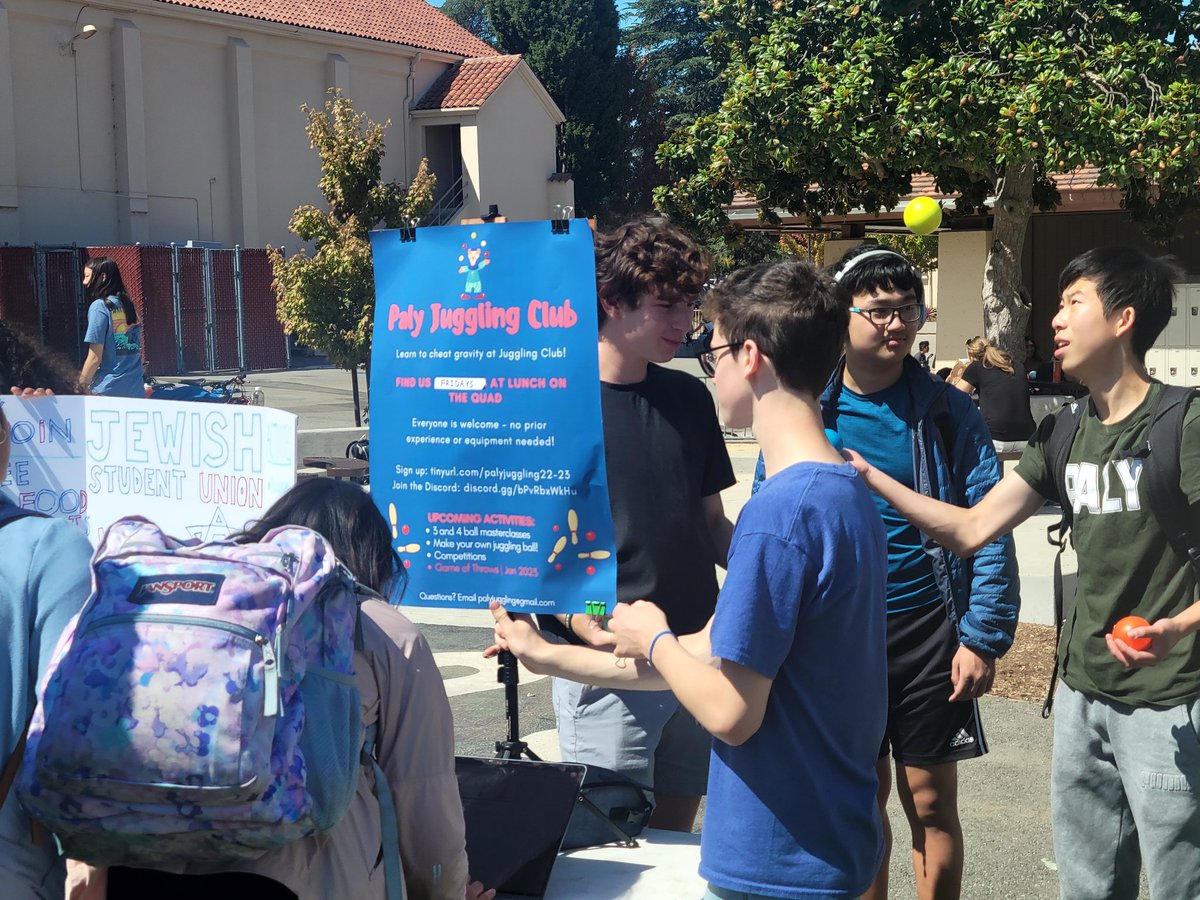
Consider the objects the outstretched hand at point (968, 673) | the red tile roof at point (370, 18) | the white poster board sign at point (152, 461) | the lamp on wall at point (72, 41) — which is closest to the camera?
the outstretched hand at point (968, 673)

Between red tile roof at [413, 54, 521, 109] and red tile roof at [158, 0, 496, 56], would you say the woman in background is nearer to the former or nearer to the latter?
red tile roof at [158, 0, 496, 56]

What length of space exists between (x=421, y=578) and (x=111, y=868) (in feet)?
3.76

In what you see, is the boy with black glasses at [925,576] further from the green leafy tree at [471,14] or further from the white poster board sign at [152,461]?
the green leafy tree at [471,14]

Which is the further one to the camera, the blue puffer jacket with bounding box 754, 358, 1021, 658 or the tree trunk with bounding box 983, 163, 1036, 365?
the tree trunk with bounding box 983, 163, 1036, 365

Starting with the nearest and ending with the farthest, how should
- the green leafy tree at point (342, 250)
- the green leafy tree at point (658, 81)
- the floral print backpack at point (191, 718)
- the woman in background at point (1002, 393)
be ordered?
the floral print backpack at point (191, 718) → the woman in background at point (1002, 393) → the green leafy tree at point (342, 250) → the green leafy tree at point (658, 81)

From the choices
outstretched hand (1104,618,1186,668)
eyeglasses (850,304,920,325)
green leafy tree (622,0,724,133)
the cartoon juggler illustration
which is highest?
green leafy tree (622,0,724,133)

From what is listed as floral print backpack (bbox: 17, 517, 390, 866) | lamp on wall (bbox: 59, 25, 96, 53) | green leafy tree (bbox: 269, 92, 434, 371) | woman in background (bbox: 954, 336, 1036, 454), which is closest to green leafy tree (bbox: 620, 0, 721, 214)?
lamp on wall (bbox: 59, 25, 96, 53)

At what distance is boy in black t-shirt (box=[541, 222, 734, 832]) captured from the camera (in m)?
3.41

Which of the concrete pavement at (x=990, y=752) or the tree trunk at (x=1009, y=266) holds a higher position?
the tree trunk at (x=1009, y=266)

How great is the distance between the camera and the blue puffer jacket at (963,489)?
3676mm

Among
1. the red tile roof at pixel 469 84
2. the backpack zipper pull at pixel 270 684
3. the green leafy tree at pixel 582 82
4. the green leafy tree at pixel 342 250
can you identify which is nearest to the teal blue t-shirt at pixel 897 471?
the backpack zipper pull at pixel 270 684

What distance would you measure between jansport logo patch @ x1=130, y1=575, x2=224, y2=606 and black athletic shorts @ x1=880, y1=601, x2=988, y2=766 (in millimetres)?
2185

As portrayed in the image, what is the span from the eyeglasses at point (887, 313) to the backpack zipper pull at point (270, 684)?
220 centimetres

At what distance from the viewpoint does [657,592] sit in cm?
341
